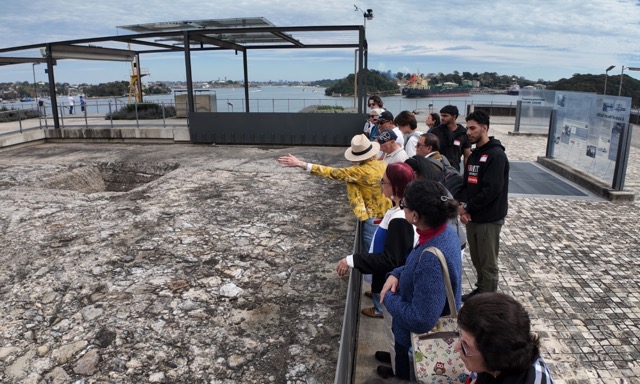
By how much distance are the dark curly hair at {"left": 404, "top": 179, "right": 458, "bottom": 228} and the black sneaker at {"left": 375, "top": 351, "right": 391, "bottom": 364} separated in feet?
4.61

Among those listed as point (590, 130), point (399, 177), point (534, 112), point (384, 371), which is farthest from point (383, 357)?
point (534, 112)

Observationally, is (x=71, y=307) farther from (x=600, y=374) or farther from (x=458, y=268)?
(x=600, y=374)

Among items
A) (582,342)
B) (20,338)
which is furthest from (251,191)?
(582,342)

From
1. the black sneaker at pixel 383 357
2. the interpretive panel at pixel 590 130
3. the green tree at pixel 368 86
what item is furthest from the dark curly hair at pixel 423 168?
the green tree at pixel 368 86

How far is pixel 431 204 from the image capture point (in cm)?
223

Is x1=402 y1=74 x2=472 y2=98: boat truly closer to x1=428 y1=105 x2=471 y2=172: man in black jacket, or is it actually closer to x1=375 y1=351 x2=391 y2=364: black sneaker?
x1=428 y1=105 x2=471 y2=172: man in black jacket

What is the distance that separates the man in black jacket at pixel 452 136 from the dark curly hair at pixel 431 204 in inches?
140

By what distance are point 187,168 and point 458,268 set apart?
8924mm

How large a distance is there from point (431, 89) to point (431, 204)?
48.8 m

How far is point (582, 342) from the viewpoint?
3732 millimetres

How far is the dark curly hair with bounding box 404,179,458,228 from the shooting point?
2.23 metres

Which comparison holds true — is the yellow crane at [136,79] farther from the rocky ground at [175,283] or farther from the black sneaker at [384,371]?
the black sneaker at [384,371]

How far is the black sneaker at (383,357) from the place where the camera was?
322 centimetres

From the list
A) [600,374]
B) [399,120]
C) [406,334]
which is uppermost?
[399,120]
